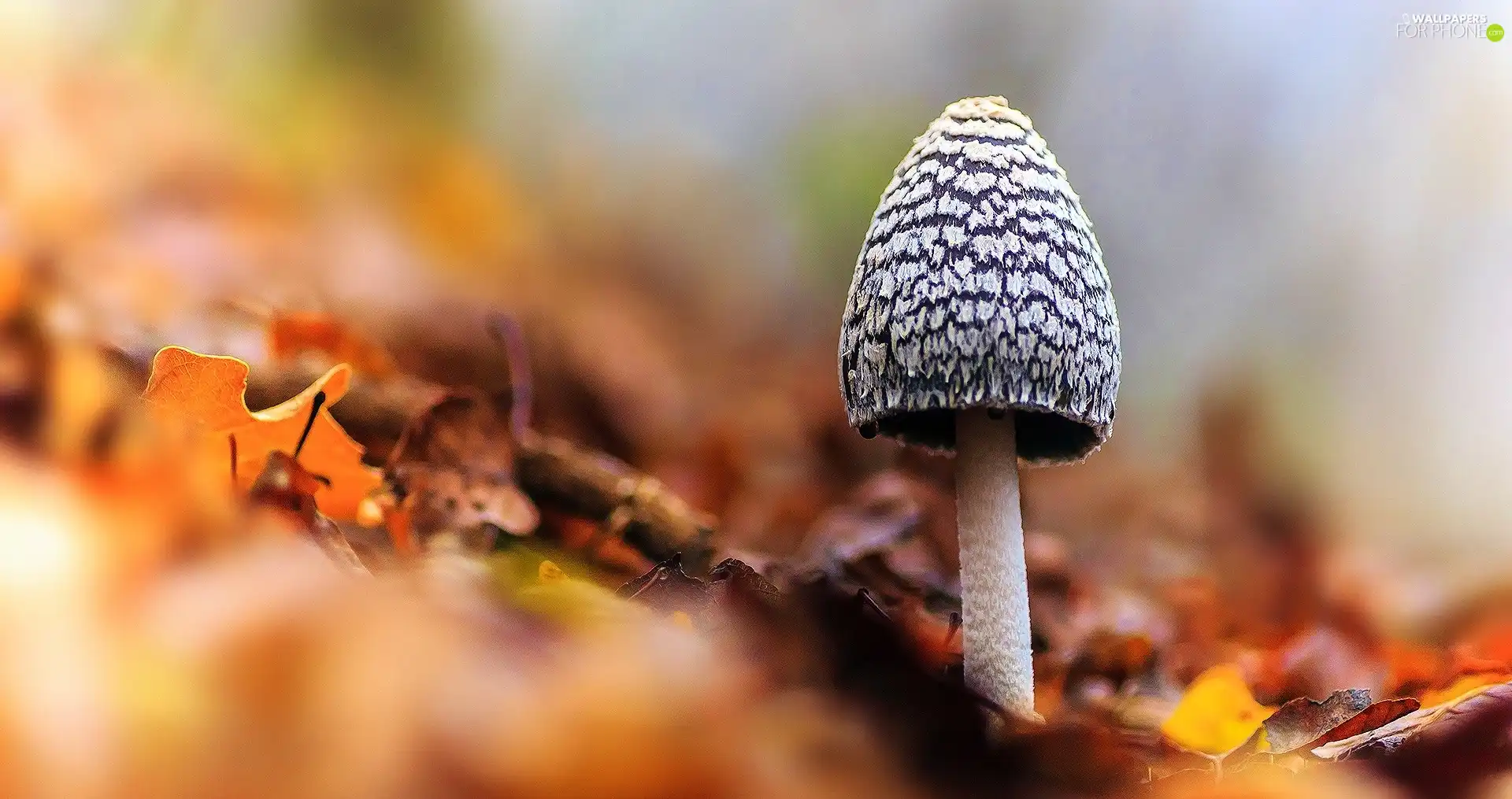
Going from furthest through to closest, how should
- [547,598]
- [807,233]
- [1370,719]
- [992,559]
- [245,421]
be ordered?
[807,233]
[992,559]
[1370,719]
[245,421]
[547,598]

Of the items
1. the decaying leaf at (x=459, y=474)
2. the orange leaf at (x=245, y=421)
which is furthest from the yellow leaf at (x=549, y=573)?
the orange leaf at (x=245, y=421)

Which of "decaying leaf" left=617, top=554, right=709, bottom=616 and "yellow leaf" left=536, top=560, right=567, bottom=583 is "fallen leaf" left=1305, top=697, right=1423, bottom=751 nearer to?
"decaying leaf" left=617, top=554, right=709, bottom=616

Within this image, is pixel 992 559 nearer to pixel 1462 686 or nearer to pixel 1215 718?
pixel 1215 718

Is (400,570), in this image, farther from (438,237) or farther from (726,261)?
(726,261)

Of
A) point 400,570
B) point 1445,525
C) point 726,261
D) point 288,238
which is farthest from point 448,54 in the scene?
point 1445,525

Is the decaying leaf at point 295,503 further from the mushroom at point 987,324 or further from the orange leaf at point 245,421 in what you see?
the mushroom at point 987,324

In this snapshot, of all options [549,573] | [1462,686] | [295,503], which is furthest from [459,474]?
[1462,686]
